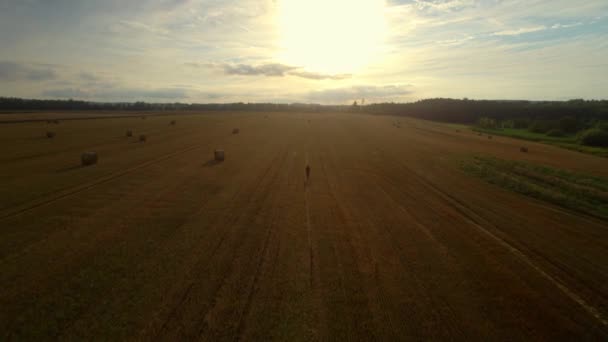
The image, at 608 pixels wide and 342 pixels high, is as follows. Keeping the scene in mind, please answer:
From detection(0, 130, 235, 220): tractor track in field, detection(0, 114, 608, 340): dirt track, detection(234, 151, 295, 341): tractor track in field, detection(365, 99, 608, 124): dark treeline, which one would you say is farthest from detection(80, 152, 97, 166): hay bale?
detection(365, 99, 608, 124): dark treeline

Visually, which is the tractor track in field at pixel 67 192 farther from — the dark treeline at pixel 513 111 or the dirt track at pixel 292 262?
the dark treeline at pixel 513 111

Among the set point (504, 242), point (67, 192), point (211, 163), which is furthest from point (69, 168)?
point (504, 242)

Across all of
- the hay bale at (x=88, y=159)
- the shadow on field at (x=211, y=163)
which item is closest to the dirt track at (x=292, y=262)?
the hay bale at (x=88, y=159)

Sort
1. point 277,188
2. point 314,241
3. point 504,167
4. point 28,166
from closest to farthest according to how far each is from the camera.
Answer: point 314,241
point 277,188
point 28,166
point 504,167

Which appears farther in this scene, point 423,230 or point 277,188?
point 277,188

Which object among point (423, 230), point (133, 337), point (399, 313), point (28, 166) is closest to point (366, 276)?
point (399, 313)

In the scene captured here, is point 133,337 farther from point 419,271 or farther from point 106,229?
point 419,271
